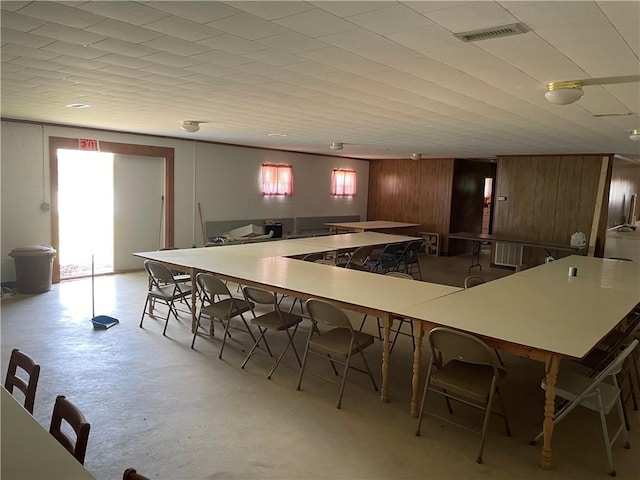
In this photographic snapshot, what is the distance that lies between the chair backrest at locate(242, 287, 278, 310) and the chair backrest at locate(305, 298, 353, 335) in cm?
59

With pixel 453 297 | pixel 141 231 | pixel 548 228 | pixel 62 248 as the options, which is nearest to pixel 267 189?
pixel 141 231

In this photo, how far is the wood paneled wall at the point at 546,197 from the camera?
8.62 metres

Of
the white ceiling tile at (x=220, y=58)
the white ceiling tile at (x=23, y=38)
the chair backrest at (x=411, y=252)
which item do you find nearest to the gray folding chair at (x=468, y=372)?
the white ceiling tile at (x=220, y=58)

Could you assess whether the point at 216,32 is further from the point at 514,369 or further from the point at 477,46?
the point at 514,369

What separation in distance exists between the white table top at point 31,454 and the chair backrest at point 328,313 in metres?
1.93

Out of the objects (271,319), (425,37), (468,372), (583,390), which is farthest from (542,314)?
(271,319)

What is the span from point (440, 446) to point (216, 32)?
8.99 ft

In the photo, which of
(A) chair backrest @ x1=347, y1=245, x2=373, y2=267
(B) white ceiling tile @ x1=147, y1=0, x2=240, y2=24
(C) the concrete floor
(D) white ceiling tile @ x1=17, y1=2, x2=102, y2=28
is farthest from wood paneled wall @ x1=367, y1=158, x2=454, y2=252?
(D) white ceiling tile @ x1=17, y1=2, x2=102, y2=28

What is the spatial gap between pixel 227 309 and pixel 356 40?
2.66 meters

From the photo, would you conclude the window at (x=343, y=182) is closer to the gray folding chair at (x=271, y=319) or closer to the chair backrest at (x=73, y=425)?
the gray folding chair at (x=271, y=319)

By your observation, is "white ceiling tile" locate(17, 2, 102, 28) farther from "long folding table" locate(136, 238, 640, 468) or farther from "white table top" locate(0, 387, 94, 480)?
"long folding table" locate(136, 238, 640, 468)

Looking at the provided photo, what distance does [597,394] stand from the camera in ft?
8.43

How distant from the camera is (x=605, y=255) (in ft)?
28.6

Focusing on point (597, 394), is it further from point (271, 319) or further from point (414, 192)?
point (414, 192)
